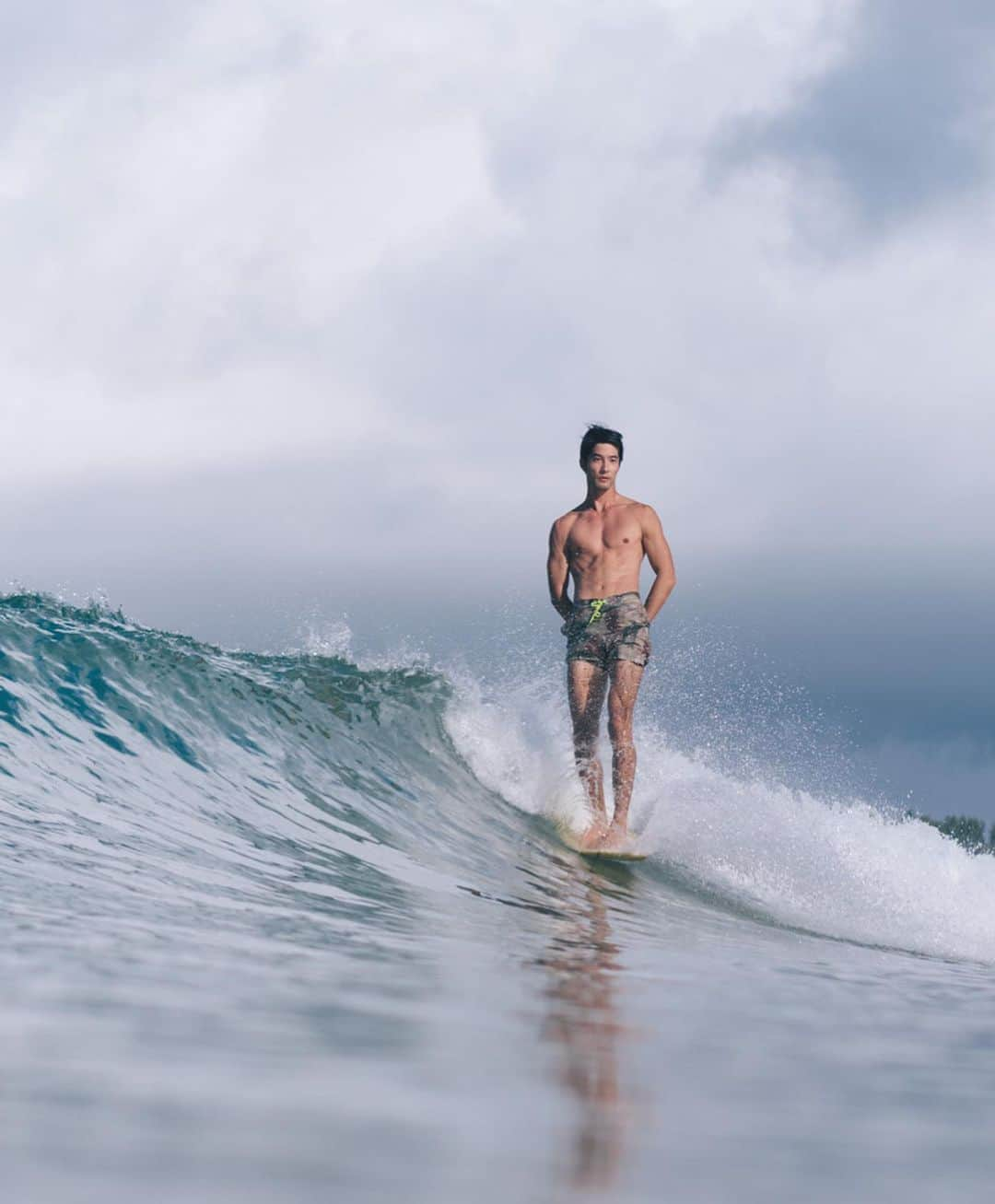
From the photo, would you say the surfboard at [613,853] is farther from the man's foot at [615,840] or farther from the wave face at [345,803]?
the wave face at [345,803]

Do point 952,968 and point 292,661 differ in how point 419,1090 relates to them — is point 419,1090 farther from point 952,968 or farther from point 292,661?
point 292,661

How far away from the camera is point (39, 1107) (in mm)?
1545

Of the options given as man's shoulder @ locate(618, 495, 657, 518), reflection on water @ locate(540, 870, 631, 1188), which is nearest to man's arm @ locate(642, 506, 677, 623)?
man's shoulder @ locate(618, 495, 657, 518)

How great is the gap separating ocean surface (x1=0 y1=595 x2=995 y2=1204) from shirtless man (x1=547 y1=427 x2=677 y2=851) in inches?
23.5

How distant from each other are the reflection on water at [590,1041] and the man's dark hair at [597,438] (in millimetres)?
3526

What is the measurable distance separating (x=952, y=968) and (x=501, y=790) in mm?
3942

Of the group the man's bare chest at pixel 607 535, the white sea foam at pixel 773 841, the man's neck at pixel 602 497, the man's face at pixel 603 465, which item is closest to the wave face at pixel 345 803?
the white sea foam at pixel 773 841

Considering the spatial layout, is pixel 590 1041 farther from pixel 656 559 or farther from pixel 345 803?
pixel 656 559

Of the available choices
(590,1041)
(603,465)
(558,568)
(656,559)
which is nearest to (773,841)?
(656,559)

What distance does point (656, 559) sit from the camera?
23.0 feet

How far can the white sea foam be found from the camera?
6594 mm

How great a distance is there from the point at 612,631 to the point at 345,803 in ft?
5.98

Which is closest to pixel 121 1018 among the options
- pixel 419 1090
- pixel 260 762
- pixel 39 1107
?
pixel 39 1107

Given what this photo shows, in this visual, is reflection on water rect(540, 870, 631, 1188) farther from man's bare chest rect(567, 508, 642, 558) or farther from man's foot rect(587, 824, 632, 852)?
man's bare chest rect(567, 508, 642, 558)
